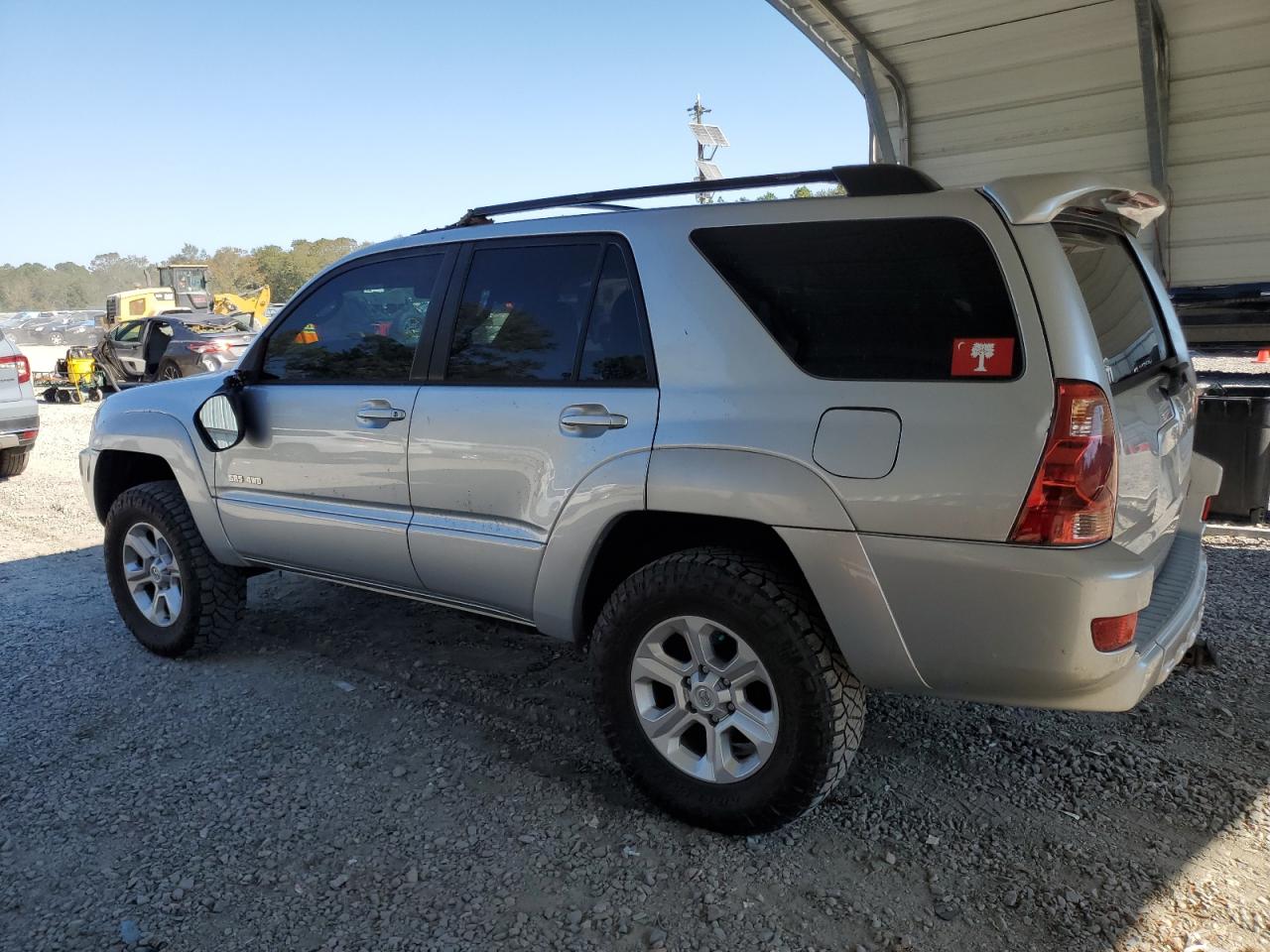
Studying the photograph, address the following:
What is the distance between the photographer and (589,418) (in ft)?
9.60

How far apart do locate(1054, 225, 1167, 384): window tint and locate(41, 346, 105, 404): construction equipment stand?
61.9 ft

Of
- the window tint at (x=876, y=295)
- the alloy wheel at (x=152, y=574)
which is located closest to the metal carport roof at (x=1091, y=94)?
the window tint at (x=876, y=295)

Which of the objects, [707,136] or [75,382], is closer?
[707,136]

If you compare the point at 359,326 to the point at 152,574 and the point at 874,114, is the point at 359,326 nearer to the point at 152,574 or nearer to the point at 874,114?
the point at 152,574

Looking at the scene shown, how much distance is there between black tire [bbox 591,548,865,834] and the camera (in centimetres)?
255

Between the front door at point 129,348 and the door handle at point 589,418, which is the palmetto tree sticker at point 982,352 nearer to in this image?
the door handle at point 589,418

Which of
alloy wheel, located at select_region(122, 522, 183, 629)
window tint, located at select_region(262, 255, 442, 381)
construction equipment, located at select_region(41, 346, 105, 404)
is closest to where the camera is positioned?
window tint, located at select_region(262, 255, 442, 381)

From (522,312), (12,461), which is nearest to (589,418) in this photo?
(522,312)

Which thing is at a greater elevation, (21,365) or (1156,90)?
(1156,90)

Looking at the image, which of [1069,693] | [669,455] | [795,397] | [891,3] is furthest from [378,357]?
[891,3]

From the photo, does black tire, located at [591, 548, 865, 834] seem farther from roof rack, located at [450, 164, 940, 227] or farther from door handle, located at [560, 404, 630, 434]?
roof rack, located at [450, 164, 940, 227]

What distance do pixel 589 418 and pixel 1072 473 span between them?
4.58ft

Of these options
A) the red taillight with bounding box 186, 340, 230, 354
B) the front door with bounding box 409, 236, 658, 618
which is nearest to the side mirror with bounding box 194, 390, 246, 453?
the front door with bounding box 409, 236, 658, 618

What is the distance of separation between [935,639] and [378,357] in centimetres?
233
